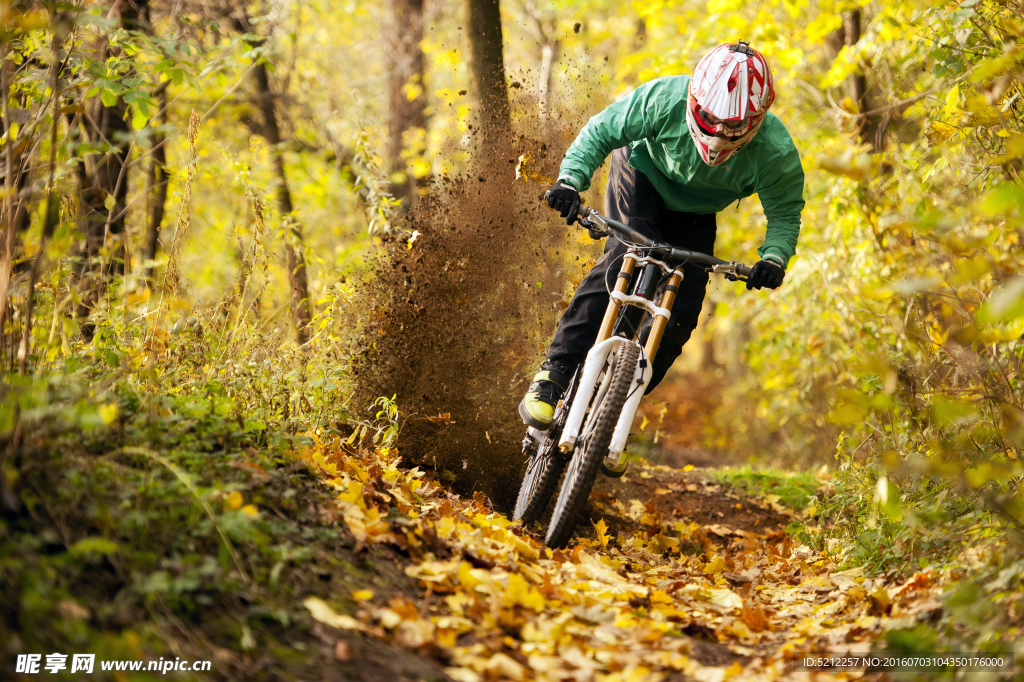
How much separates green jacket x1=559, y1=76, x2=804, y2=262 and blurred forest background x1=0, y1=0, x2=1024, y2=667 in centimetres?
63

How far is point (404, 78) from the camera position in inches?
420

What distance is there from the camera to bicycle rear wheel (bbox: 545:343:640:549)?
129 inches

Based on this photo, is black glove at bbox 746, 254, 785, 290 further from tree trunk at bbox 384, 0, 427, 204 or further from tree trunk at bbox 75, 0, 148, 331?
tree trunk at bbox 384, 0, 427, 204

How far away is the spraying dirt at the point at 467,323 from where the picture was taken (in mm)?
4676

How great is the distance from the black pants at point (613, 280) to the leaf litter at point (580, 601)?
38.6 inches

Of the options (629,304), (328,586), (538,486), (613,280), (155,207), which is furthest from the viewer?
(155,207)

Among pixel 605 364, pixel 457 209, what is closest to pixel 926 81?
pixel 457 209

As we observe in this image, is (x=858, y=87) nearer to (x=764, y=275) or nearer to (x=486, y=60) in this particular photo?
(x=486, y=60)

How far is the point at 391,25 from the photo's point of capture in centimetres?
1127

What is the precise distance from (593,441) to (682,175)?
5.18 feet

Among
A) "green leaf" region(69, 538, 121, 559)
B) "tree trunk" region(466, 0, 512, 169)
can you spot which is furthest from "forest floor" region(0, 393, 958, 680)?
"tree trunk" region(466, 0, 512, 169)

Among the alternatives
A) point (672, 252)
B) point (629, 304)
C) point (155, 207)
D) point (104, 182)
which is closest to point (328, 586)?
point (629, 304)

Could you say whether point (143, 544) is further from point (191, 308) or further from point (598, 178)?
point (598, 178)

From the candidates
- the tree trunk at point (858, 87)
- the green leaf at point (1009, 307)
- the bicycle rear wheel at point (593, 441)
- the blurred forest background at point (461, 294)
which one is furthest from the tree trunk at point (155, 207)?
the tree trunk at point (858, 87)
